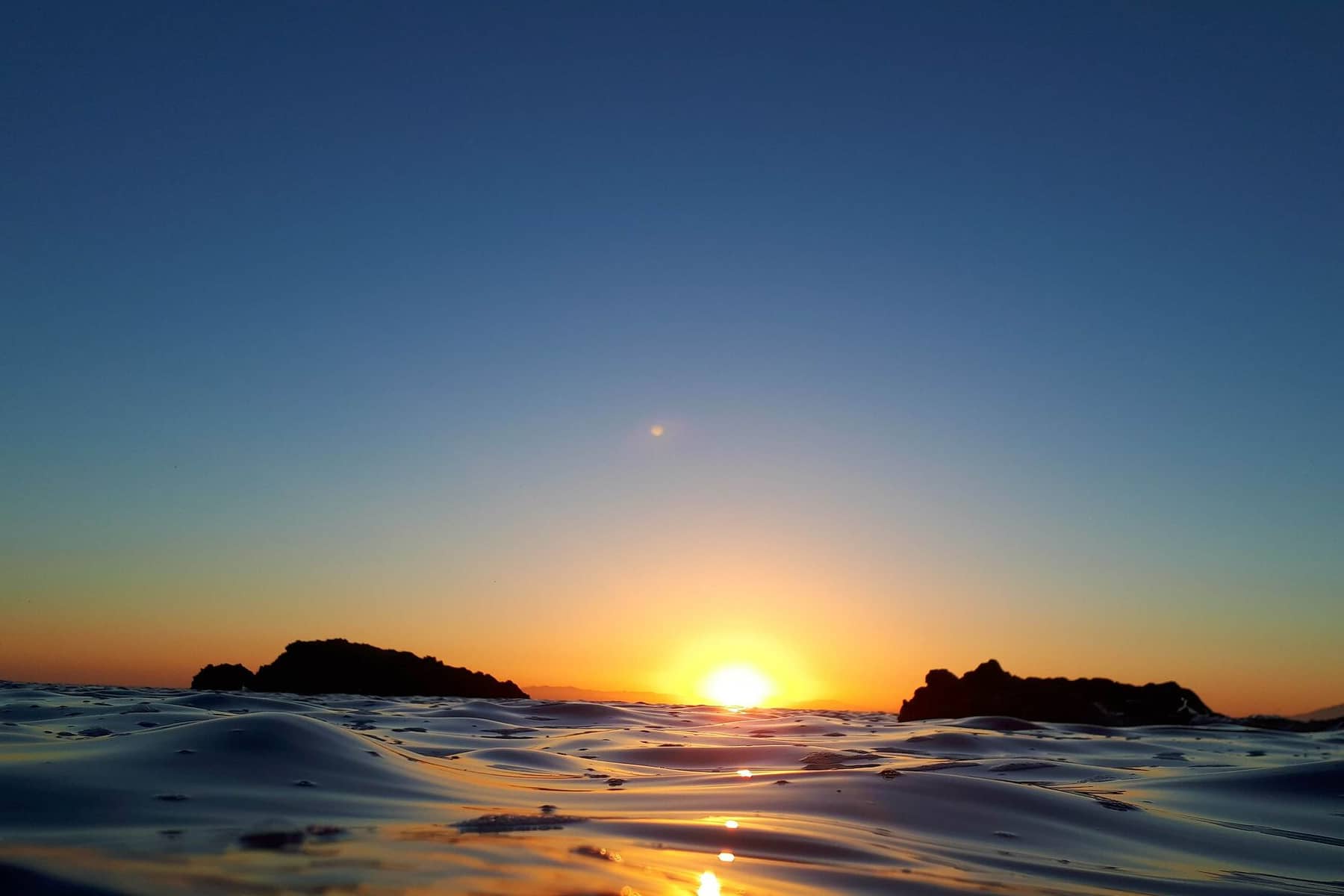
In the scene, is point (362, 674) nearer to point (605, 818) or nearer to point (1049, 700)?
point (1049, 700)

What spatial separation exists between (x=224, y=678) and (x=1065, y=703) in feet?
81.8

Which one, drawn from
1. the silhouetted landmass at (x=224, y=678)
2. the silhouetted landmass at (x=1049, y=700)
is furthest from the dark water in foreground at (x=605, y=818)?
the silhouetted landmass at (x=224, y=678)

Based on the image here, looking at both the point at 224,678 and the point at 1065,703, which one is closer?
the point at 1065,703

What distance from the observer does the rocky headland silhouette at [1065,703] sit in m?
15.6

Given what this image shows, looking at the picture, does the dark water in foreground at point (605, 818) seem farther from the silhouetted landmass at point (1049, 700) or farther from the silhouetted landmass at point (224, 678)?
the silhouetted landmass at point (224, 678)

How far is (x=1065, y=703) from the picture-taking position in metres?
16.4

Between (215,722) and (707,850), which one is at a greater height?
(215,722)

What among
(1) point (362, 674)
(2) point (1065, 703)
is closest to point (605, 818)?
(2) point (1065, 703)

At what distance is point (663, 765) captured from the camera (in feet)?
21.4

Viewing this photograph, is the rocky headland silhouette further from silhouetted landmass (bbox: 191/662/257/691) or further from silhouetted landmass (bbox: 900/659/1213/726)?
silhouetted landmass (bbox: 191/662/257/691)

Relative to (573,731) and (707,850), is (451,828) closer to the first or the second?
(707,850)

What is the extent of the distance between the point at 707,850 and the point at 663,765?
3.60 meters

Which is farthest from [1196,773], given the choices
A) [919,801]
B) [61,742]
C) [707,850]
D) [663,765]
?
[61,742]

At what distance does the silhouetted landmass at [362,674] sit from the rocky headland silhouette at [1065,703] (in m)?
15.7
